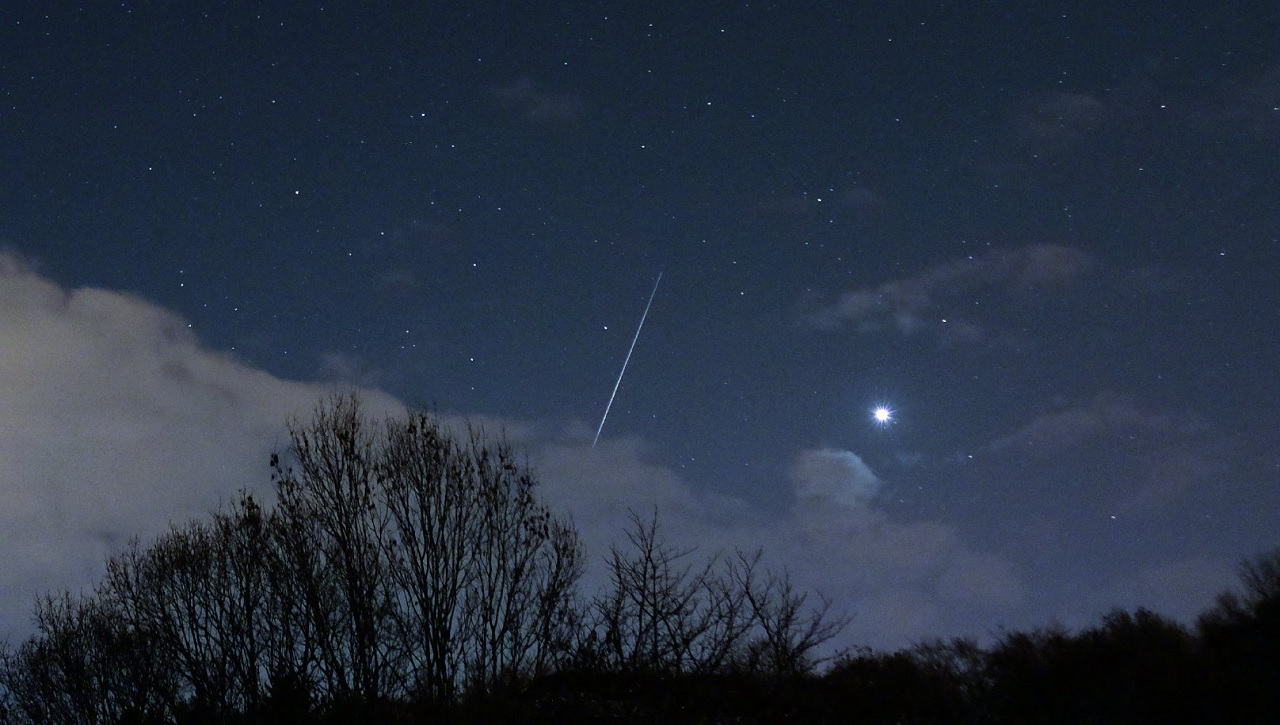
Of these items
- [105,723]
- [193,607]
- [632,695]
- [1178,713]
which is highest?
[193,607]

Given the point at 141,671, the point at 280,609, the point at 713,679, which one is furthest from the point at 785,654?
the point at 141,671

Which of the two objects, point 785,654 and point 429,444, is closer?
point 429,444

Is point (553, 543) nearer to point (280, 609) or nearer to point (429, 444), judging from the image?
point (429, 444)

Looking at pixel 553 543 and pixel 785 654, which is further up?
pixel 553 543

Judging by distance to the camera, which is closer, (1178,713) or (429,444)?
(1178,713)

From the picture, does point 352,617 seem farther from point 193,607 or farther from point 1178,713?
point 1178,713

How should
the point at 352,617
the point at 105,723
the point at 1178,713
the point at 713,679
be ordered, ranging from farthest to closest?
the point at 105,723, the point at 713,679, the point at 352,617, the point at 1178,713

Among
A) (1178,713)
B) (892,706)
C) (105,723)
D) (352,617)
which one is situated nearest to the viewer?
(1178,713)

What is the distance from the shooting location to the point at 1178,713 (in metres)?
15.9

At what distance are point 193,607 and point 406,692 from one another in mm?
11640

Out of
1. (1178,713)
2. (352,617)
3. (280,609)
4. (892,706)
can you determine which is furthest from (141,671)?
(1178,713)

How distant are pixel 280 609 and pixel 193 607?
5.76m

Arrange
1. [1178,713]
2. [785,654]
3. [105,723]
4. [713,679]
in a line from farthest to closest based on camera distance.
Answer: [105,723], [785,654], [713,679], [1178,713]

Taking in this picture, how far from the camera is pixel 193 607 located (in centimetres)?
2736
